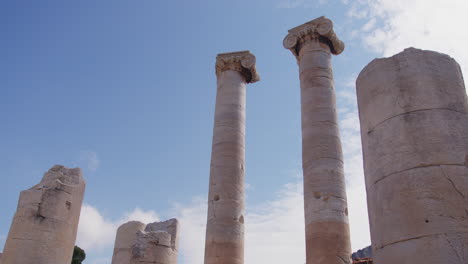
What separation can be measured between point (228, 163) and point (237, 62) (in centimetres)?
530

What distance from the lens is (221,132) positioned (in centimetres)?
1827

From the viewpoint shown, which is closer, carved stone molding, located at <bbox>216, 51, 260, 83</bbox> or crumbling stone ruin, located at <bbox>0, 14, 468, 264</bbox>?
crumbling stone ruin, located at <bbox>0, 14, 468, 264</bbox>

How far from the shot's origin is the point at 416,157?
5.85m

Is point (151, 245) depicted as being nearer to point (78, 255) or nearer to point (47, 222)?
point (47, 222)

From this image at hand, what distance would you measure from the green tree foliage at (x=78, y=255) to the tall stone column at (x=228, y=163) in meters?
31.8

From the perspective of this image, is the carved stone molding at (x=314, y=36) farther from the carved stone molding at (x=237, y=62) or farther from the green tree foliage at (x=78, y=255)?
the green tree foliage at (x=78, y=255)

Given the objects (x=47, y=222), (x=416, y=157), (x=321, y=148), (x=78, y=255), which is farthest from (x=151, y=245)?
(x=78, y=255)

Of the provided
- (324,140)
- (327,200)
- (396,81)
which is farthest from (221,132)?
(396,81)

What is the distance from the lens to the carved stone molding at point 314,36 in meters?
18.0

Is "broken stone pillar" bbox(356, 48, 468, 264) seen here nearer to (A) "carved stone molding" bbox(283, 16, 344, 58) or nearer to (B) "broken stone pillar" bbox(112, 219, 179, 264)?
(B) "broken stone pillar" bbox(112, 219, 179, 264)

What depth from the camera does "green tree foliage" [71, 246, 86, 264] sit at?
43750 millimetres

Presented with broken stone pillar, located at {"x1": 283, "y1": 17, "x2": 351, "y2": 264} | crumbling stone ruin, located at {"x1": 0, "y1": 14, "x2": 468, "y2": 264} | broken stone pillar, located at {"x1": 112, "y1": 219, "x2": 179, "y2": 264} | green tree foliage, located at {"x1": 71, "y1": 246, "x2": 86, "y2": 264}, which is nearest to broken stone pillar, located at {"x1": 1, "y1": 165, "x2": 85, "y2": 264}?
→ crumbling stone ruin, located at {"x1": 0, "y1": 14, "x2": 468, "y2": 264}

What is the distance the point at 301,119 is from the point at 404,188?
11008 mm

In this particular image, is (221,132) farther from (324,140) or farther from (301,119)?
(324,140)
